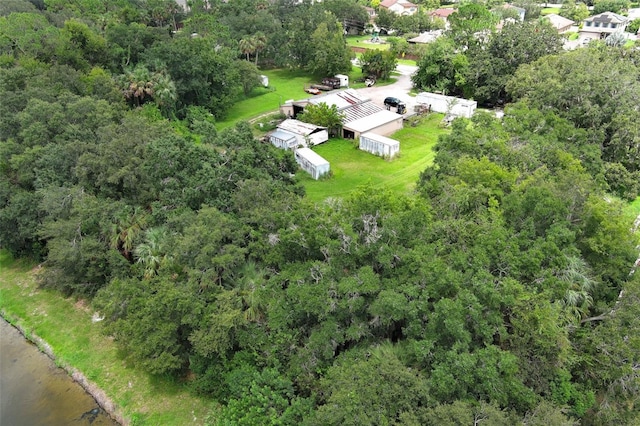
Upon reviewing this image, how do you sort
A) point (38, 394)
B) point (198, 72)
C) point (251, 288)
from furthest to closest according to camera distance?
point (198, 72)
point (38, 394)
point (251, 288)

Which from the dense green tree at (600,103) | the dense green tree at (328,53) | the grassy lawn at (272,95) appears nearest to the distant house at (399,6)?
the grassy lawn at (272,95)

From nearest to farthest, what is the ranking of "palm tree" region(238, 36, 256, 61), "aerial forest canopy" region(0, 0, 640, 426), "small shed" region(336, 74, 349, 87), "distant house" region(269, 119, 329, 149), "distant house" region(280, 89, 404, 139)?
1. "aerial forest canopy" region(0, 0, 640, 426)
2. "distant house" region(269, 119, 329, 149)
3. "distant house" region(280, 89, 404, 139)
4. "small shed" region(336, 74, 349, 87)
5. "palm tree" region(238, 36, 256, 61)

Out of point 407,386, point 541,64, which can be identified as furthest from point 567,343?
point 541,64

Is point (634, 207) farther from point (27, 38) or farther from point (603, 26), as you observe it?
point (603, 26)

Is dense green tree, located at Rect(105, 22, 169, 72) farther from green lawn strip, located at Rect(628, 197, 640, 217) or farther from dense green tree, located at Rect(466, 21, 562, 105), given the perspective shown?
green lawn strip, located at Rect(628, 197, 640, 217)

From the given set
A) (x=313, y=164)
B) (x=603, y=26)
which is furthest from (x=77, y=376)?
(x=603, y=26)

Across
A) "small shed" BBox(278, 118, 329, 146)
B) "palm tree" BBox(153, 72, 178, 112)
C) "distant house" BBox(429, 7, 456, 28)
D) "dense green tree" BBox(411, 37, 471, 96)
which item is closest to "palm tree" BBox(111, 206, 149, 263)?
"small shed" BBox(278, 118, 329, 146)
